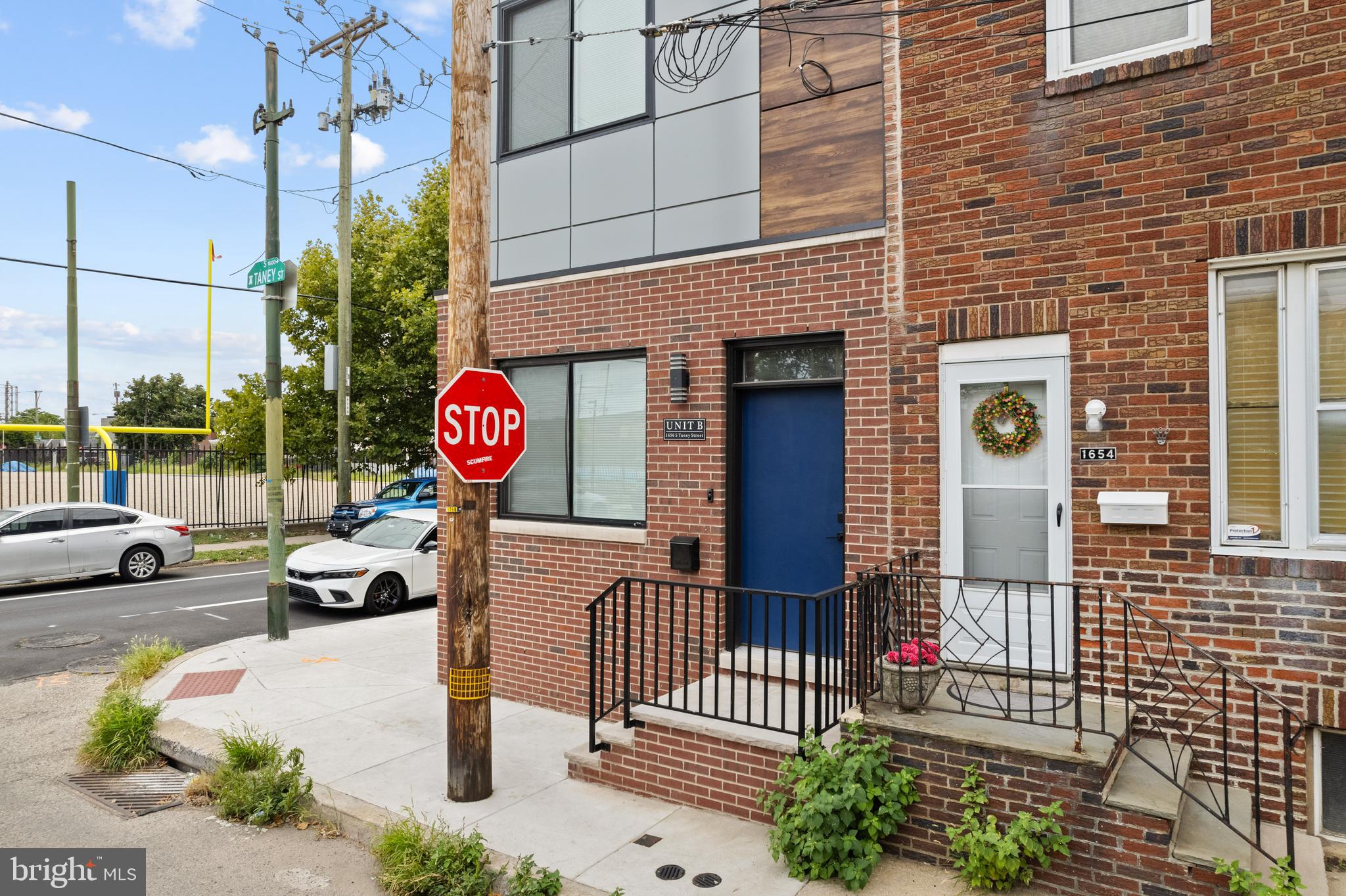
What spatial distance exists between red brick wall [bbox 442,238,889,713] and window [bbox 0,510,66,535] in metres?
10.6

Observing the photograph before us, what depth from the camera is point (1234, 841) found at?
13.4 feet

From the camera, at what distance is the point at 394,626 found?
11.4 metres

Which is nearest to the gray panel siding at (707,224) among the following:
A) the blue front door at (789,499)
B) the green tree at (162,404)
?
the blue front door at (789,499)

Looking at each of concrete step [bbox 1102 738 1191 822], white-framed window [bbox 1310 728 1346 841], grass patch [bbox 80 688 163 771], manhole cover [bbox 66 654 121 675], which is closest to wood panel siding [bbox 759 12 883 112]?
concrete step [bbox 1102 738 1191 822]

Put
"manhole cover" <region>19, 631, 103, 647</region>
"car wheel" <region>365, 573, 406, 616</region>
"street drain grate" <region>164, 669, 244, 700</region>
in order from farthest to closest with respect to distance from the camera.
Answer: "car wheel" <region>365, 573, 406, 616</region>, "manhole cover" <region>19, 631, 103, 647</region>, "street drain grate" <region>164, 669, 244, 700</region>

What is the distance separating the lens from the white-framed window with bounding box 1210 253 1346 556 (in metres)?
4.64

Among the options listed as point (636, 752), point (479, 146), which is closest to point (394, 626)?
point (636, 752)

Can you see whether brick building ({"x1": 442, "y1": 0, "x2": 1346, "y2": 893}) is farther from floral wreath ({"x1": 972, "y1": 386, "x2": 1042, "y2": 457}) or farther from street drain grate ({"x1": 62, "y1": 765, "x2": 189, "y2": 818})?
street drain grate ({"x1": 62, "y1": 765, "x2": 189, "y2": 818})

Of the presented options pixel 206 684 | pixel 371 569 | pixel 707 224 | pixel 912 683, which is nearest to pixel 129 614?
pixel 371 569

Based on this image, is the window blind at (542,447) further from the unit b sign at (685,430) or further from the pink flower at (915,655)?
the pink flower at (915,655)

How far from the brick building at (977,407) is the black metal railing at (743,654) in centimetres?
5

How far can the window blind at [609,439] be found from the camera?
23.9ft

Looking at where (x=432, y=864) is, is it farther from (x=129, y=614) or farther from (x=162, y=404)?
(x=162, y=404)

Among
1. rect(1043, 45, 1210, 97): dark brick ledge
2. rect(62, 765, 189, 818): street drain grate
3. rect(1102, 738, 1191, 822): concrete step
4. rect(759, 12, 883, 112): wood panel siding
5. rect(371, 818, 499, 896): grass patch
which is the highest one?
rect(759, 12, 883, 112): wood panel siding
